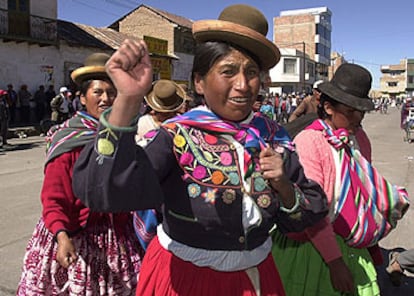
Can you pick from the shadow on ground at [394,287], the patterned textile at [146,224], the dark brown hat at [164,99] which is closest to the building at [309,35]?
the shadow on ground at [394,287]

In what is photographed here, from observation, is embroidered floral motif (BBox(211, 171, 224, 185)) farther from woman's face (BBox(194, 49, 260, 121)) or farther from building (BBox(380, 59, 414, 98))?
building (BBox(380, 59, 414, 98))

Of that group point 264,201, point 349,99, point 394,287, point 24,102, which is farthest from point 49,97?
point 264,201

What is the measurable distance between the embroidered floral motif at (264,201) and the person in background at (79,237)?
0.98 m

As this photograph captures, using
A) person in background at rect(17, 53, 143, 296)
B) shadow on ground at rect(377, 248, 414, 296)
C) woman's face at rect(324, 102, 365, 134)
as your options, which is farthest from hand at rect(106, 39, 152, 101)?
shadow on ground at rect(377, 248, 414, 296)

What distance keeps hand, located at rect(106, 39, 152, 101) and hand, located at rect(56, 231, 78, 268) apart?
107 centimetres

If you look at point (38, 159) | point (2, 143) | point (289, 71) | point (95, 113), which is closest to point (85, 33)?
point (2, 143)

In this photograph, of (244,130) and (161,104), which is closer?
(244,130)

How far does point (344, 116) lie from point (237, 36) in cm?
102

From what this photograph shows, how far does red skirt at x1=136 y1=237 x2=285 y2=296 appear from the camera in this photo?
1479 mm

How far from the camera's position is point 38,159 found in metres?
10.5

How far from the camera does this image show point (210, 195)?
142 cm

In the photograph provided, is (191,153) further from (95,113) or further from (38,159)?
(38,159)

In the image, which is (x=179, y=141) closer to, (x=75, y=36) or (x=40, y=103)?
(x=40, y=103)

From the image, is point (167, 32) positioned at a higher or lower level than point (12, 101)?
higher
